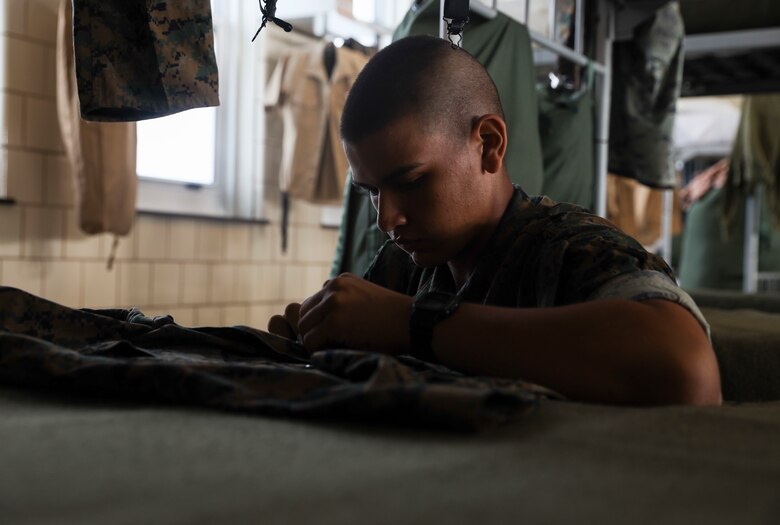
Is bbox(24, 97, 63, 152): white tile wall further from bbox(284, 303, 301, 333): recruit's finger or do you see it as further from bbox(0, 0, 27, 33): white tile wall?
bbox(284, 303, 301, 333): recruit's finger

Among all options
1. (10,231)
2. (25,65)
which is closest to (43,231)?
(10,231)

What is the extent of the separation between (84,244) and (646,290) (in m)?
2.90

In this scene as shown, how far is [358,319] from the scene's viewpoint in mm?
1150

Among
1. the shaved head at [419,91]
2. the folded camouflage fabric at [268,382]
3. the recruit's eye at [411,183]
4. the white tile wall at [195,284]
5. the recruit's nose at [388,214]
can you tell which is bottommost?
the white tile wall at [195,284]

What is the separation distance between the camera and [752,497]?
0.55 metres

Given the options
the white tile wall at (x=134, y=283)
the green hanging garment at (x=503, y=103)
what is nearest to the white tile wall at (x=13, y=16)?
the white tile wall at (x=134, y=283)

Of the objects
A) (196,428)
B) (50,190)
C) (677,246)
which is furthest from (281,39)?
(677,246)

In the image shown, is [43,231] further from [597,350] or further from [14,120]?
[597,350]

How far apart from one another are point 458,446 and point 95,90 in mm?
987

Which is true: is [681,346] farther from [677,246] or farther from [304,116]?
[677,246]

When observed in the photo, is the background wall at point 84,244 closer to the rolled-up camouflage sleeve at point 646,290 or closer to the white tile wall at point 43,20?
the white tile wall at point 43,20

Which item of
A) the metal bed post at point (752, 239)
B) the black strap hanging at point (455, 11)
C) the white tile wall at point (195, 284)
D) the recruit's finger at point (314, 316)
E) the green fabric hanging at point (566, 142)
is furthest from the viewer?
the metal bed post at point (752, 239)

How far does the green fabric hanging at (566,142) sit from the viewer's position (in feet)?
9.84

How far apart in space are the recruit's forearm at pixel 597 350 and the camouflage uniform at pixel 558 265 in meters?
0.07
